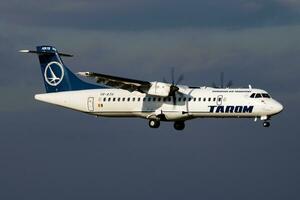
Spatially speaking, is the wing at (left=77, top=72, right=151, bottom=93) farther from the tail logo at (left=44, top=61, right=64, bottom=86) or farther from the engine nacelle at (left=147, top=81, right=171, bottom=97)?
the tail logo at (left=44, top=61, right=64, bottom=86)

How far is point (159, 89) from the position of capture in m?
58.9

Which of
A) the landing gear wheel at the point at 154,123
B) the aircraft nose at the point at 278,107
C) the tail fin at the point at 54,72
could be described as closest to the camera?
the aircraft nose at the point at 278,107

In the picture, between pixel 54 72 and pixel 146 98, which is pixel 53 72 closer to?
pixel 54 72

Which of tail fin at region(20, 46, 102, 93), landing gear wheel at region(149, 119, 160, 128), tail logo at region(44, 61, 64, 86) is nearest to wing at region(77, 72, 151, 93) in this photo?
landing gear wheel at region(149, 119, 160, 128)

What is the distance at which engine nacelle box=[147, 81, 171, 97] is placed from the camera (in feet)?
192

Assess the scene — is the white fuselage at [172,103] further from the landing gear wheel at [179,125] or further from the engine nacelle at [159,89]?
the landing gear wheel at [179,125]

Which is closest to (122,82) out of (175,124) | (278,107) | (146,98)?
(146,98)

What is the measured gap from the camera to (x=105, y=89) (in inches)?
2474

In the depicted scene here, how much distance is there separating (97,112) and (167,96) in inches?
248

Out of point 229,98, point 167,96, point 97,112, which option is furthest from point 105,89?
point 229,98

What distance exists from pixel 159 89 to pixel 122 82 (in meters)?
2.70

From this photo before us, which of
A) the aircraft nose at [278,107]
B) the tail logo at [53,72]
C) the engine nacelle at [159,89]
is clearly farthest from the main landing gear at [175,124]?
the tail logo at [53,72]

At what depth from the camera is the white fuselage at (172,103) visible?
56219mm

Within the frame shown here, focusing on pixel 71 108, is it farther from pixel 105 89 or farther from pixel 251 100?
pixel 251 100
